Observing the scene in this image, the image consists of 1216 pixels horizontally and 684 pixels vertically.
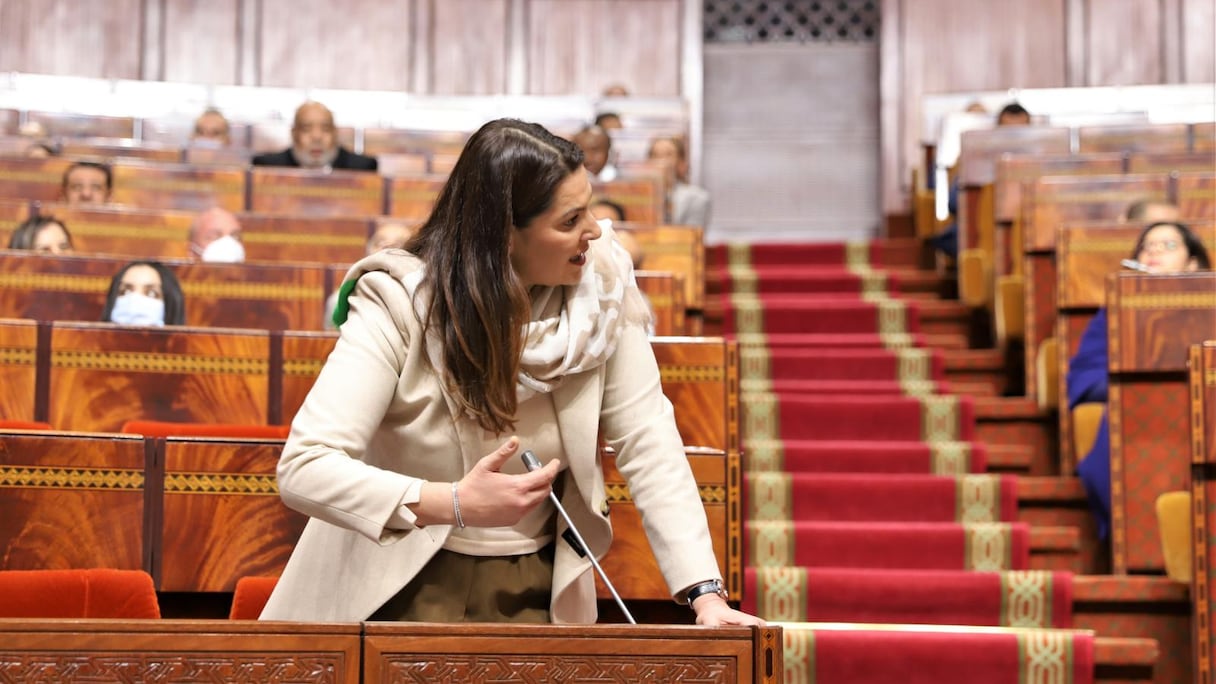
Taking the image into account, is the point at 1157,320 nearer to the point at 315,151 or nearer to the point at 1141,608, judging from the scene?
the point at 1141,608

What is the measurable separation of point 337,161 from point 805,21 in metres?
1.98

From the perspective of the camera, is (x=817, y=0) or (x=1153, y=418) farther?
(x=817, y=0)

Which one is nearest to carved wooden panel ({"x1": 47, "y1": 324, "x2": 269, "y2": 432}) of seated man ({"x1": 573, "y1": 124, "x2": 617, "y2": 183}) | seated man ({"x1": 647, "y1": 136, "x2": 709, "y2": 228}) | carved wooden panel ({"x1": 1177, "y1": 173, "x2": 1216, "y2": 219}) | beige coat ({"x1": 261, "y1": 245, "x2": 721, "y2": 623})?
beige coat ({"x1": 261, "y1": 245, "x2": 721, "y2": 623})

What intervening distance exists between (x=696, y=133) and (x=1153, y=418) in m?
2.80

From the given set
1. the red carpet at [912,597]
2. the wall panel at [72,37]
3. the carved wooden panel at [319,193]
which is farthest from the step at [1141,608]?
the wall panel at [72,37]

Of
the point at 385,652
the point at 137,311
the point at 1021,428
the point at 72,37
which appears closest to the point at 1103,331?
the point at 1021,428

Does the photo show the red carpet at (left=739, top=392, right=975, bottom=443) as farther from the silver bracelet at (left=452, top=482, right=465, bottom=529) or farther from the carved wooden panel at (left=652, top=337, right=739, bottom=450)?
the silver bracelet at (left=452, top=482, right=465, bottom=529)

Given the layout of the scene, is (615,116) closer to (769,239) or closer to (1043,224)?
(769,239)

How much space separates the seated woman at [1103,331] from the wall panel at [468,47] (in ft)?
9.30

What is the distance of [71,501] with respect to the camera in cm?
138

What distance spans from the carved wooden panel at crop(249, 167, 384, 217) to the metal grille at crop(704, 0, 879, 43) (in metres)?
1.98

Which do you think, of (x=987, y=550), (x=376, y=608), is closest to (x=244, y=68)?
(x=987, y=550)

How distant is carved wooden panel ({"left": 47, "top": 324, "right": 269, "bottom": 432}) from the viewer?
1.79 m

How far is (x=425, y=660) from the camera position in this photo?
732 millimetres
